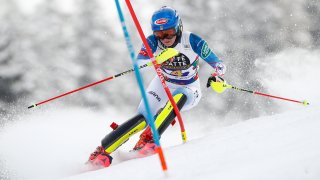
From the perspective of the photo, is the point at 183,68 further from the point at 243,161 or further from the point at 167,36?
the point at 243,161

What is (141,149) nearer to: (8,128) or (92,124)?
(8,128)

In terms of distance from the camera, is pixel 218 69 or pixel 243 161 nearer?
pixel 243 161

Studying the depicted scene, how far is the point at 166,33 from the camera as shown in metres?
5.30

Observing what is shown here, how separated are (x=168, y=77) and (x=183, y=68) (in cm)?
33

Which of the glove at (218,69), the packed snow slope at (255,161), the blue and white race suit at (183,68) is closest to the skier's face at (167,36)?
the blue and white race suit at (183,68)

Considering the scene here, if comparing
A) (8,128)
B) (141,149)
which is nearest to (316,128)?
(141,149)

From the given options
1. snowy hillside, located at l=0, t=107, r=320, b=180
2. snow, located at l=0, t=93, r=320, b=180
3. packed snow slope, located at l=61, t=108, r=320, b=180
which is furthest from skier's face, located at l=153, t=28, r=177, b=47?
packed snow slope, located at l=61, t=108, r=320, b=180

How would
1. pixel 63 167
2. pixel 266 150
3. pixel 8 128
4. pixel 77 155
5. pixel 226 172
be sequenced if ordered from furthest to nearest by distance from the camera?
pixel 8 128 → pixel 77 155 → pixel 63 167 → pixel 266 150 → pixel 226 172

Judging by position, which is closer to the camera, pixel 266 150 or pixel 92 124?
pixel 266 150

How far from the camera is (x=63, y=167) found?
5.37 meters

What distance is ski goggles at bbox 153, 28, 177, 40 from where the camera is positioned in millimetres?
5258

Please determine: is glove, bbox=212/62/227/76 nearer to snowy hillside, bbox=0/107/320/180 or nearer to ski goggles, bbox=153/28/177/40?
ski goggles, bbox=153/28/177/40

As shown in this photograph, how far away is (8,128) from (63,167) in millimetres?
5313

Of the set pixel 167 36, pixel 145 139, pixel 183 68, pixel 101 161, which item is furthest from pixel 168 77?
pixel 101 161
